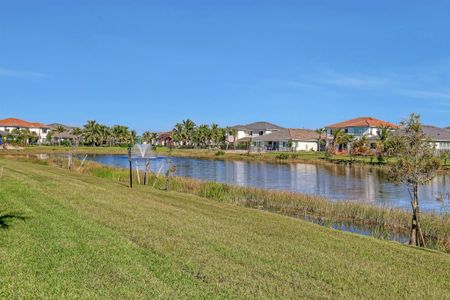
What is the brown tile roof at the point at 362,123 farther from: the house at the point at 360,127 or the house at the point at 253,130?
the house at the point at 253,130

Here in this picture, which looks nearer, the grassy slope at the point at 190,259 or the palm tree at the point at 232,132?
the grassy slope at the point at 190,259

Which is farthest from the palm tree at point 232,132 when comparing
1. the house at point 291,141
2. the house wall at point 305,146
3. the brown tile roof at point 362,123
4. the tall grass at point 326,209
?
the tall grass at point 326,209

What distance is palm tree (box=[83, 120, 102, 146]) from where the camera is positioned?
426ft

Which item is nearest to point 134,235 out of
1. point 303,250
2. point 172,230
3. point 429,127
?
point 172,230

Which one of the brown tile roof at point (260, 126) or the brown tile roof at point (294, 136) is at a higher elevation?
the brown tile roof at point (260, 126)

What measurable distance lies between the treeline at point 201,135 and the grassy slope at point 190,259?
11539 cm

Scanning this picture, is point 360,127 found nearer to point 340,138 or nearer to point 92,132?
point 340,138

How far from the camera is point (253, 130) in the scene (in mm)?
138000

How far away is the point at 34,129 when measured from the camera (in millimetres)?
137250

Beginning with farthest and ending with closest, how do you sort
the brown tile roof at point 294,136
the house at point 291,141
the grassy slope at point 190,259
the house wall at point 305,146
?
the brown tile roof at point 294,136 < the house wall at point 305,146 < the house at point 291,141 < the grassy slope at point 190,259

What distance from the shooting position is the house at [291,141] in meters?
107

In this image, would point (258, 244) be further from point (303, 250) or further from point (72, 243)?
point (72, 243)

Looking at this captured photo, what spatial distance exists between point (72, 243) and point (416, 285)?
6.90 metres

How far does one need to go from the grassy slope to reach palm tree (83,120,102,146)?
120 meters
